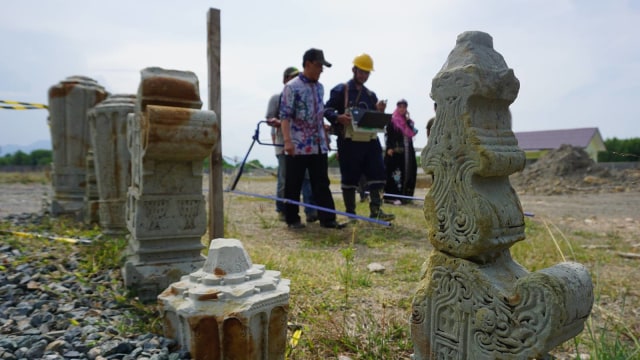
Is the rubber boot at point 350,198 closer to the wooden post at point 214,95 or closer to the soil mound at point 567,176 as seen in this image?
the wooden post at point 214,95

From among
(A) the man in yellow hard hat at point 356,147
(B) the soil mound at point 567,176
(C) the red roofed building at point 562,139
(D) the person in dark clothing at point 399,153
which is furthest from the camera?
(C) the red roofed building at point 562,139

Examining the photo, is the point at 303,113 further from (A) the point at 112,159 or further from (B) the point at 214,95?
(A) the point at 112,159

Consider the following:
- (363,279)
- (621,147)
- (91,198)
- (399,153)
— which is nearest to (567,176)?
(399,153)

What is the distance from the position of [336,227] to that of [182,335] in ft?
11.3

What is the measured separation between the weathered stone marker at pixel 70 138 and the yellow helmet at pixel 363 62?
3.55 meters

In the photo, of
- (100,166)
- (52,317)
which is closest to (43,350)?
(52,317)

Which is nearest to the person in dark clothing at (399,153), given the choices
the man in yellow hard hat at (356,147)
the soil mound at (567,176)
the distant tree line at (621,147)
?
the man in yellow hard hat at (356,147)

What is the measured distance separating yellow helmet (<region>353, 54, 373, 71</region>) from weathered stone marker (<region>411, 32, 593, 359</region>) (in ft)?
14.5

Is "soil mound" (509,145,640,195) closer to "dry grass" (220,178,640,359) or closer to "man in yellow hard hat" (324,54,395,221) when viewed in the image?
"dry grass" (220,178,640,359)

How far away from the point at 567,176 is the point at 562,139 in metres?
21.9

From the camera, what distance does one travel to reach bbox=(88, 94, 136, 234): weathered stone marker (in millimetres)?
4570

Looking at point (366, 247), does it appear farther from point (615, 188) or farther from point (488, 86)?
point (615, 188)

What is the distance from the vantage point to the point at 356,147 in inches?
237

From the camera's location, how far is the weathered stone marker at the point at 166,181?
9.84 ft
